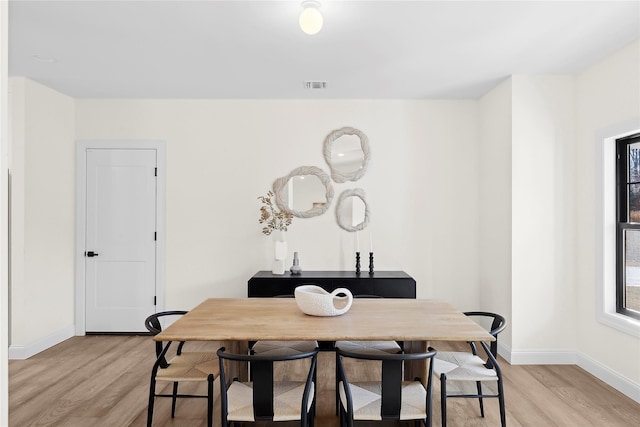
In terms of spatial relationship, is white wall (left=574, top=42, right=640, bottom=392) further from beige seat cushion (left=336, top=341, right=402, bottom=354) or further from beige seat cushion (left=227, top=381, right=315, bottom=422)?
beige seat cushion (left=227, top=381, right=315, bottom=422)

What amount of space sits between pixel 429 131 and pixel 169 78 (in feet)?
8.70

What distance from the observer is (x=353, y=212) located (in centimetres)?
465

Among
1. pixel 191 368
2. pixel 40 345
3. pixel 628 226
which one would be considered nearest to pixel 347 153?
pixel 628 226

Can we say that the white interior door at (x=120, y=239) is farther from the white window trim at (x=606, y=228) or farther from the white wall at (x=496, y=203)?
the white window trim at (x=606, y=228)

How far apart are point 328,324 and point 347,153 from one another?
264cm

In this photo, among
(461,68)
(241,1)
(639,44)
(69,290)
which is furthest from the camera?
(69,290)

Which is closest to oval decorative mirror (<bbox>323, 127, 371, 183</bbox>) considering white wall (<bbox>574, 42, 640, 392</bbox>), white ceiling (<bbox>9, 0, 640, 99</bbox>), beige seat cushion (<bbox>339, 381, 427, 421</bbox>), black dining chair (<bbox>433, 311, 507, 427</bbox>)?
white ceiling (<bbox>9, 0, 640, 99</bbox>)

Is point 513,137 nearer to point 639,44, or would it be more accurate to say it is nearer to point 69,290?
point 639,44

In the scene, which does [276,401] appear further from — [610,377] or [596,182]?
[596,182]

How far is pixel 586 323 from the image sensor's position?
3.70 m

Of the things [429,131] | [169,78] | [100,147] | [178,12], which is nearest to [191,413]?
[178,12]

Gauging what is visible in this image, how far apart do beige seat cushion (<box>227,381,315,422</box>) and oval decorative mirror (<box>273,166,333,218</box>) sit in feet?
8.43

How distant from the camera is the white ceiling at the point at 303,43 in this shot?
2645 mm

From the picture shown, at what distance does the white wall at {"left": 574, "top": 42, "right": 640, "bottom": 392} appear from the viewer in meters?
3.14
